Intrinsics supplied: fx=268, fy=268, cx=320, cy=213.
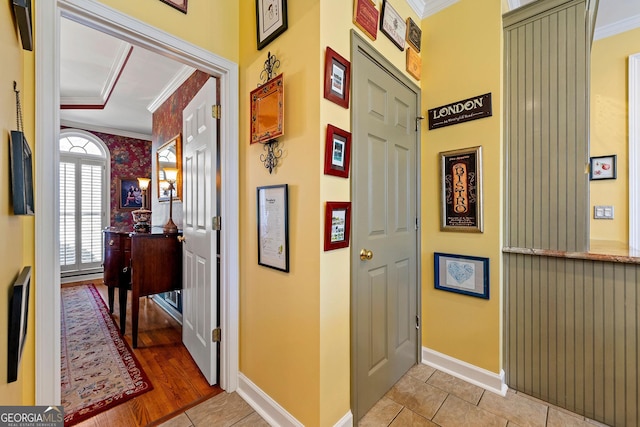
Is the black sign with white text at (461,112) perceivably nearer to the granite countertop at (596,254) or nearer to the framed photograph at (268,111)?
the granite countertop at (596,254)

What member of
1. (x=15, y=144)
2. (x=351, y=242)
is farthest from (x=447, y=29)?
(x=15, y=144)

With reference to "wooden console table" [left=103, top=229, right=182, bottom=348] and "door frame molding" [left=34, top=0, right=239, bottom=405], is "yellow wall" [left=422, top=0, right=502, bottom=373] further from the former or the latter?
"wooden console table" [left=103, top=229, right=182, bottom=348]

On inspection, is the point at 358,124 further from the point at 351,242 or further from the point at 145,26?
the point at 145,26

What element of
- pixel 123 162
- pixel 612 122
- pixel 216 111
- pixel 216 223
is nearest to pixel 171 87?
pixel 216 111

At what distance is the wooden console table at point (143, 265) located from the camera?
7.46 ft

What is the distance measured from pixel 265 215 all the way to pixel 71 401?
1732 mm

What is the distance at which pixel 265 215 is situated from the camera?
159 cm

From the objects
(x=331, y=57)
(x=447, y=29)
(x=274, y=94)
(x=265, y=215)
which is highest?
(x=447, y=29)

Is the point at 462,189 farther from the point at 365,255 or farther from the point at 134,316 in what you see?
the point at 134,316

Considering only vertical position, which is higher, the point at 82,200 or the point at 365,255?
the point at 82,200

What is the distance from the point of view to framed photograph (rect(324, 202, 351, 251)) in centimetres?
131

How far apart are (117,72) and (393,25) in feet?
9.25

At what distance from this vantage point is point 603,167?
2523 mm

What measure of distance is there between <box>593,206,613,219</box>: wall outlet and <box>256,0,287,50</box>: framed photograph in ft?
10.6
